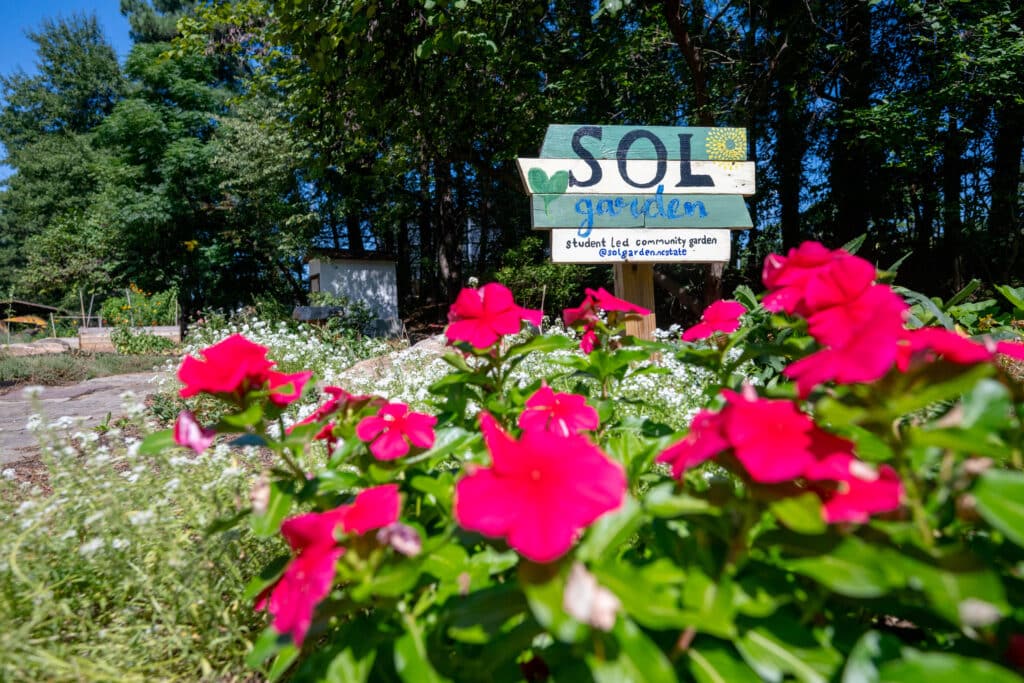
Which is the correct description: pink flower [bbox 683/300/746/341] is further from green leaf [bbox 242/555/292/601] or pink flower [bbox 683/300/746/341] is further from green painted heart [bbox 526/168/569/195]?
green painted heart [bbox 526/168/569/195]

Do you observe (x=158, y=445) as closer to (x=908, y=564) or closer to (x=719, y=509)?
(x=719, y=509)

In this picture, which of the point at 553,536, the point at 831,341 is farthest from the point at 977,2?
the point at 553,536

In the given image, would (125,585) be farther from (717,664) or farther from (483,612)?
(717,664)

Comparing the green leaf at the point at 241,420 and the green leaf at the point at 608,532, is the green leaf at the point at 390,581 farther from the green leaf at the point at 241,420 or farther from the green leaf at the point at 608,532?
the green leaf at the point at 241,420

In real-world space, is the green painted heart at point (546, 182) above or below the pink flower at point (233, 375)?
above

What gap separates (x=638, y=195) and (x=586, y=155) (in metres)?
0.48

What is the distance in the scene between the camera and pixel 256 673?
4.06ft

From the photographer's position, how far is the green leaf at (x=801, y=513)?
2.02 ft

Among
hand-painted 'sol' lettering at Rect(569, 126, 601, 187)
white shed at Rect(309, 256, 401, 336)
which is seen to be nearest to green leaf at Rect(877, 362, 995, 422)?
hand-painted 'sol' lettering at Rect(569, 126, 601, 187)

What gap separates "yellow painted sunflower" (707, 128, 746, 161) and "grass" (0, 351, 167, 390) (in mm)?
7221

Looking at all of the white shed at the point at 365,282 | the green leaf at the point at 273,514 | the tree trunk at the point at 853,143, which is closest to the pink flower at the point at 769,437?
the green leaf at the point at 273,514

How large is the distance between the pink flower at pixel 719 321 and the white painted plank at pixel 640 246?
2788 millimetres

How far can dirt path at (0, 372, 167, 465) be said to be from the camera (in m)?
3.61

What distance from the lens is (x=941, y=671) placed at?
0.56m
